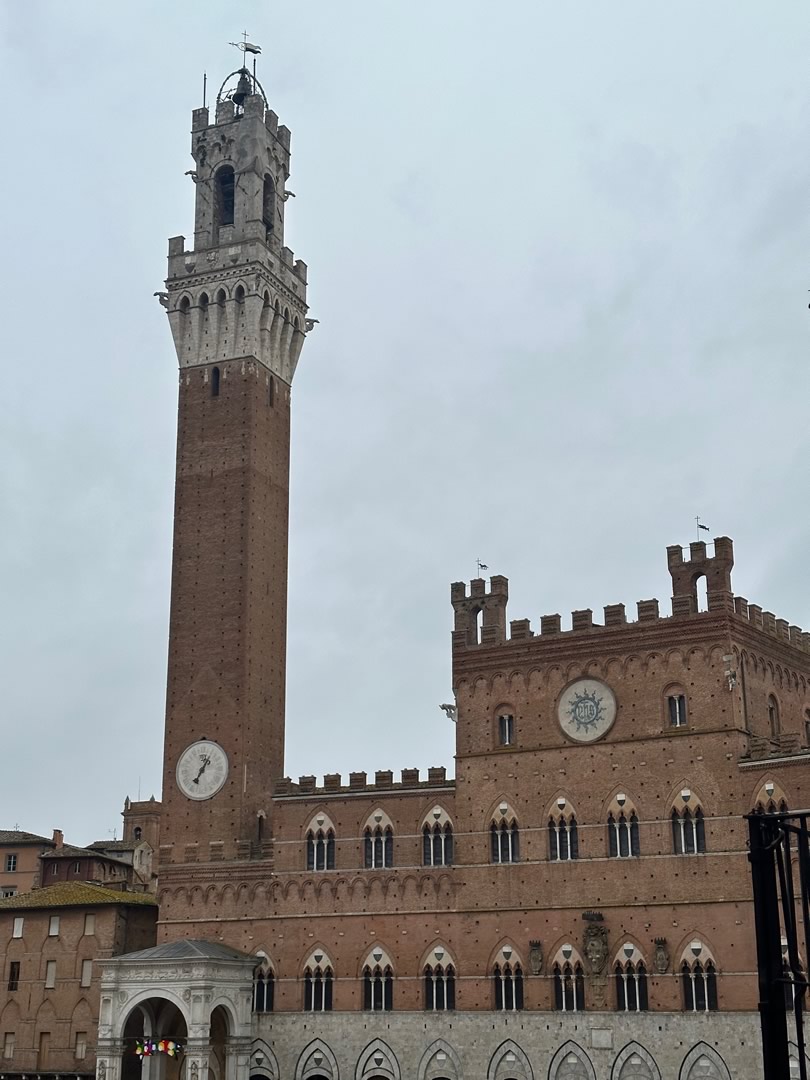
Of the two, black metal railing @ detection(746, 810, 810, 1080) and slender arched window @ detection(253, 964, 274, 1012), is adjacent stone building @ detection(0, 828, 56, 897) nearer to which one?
slender arched window @ detection(253, 964, 274, 1012)

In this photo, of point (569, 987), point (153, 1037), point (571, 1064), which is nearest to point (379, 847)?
point (569, 987)

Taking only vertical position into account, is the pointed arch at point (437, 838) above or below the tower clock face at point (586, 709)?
below

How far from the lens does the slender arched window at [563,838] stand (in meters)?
44.9

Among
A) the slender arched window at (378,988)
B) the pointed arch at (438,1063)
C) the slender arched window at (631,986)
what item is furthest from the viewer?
the slender arched window at (378,988)

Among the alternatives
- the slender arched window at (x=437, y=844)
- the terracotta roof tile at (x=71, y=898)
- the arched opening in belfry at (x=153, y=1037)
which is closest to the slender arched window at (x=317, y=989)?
the arched opening in belfry at (x=153, y=1037)

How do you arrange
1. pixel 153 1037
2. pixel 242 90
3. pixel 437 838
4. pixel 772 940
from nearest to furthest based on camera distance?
pixel 772 940
pixel 437 838
pixel 153 1037
pixel 242 90

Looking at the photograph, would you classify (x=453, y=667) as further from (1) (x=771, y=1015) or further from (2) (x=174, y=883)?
(1) (x=771, y=1015)

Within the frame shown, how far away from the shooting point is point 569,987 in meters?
43.7

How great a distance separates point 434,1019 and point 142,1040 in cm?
1089

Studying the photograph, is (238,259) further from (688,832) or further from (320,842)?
(688,832)

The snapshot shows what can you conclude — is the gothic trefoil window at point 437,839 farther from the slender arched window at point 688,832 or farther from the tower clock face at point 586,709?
the slender arched window at point 688,832

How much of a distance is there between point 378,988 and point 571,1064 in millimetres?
7479

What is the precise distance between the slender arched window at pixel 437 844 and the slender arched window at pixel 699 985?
924cm

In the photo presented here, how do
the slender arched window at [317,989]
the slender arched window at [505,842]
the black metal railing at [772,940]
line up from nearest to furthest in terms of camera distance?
the black metal railing at [772,940] → the slender arched window at [505,842] → the slender arched window at [317,989]
